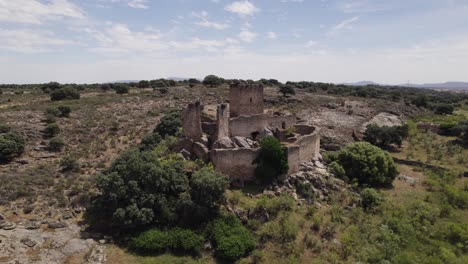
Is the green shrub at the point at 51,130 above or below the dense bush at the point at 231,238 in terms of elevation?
above

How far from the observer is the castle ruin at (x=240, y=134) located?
2462cm

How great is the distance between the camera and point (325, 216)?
22.6 metres

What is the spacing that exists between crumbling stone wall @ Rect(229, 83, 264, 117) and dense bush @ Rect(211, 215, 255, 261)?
37.9 ft

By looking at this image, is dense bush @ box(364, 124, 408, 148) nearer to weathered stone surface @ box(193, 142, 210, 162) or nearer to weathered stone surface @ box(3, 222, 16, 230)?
weathered stone surface @ box(193, 142, 210, 162)

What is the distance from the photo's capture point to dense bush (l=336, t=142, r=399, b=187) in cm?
2786

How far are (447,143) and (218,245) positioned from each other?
133 feet

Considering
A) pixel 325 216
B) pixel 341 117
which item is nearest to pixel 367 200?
pixel 325 216

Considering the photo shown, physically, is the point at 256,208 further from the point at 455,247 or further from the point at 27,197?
the point at 27,197

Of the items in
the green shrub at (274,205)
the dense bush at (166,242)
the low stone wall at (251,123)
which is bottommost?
the dense bush at (166,242)

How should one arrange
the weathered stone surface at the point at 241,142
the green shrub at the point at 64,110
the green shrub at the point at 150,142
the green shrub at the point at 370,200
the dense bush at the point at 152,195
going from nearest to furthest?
the dense bush at the point at 152,195 → the green shrub at the point at 370,200 → the weathered stone surface at the point at 241,142 → the green shrub at the point at 150,142 → the green shrub at the point at 64,110

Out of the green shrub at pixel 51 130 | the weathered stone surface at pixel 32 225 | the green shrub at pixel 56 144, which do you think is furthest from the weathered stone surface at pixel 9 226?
the green shrub at pixel 51 130

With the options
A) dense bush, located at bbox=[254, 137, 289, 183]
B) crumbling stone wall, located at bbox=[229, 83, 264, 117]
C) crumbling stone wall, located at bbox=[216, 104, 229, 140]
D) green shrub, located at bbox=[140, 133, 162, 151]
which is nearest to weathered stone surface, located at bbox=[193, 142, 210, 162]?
crumbling stone wall, located at bbox=[216, 104, 229, 140]

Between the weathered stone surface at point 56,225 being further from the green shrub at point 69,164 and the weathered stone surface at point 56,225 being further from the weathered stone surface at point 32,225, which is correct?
the green shrub at point 69,164

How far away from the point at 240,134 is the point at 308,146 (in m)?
6.00
